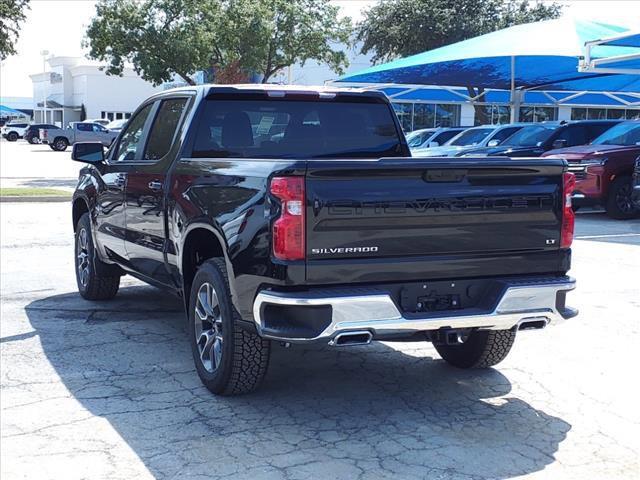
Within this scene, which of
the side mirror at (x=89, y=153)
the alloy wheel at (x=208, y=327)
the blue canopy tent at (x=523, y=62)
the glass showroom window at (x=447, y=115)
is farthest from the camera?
the glass showroom window at (x=447, y=115)

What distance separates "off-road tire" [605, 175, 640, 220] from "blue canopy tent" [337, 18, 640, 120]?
3.37 meters

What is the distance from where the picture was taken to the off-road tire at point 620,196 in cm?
1466

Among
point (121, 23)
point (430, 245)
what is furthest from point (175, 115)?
point (121, 23)

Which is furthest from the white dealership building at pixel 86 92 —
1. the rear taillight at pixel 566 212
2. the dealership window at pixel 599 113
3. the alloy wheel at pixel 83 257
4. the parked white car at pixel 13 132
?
the rear taillight at pixel 566 212

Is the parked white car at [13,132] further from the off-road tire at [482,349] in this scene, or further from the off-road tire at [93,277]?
the off-road tire at [482,349]

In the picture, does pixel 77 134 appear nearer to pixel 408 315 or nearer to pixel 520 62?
pixel 520 62

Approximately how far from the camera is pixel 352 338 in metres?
4.27

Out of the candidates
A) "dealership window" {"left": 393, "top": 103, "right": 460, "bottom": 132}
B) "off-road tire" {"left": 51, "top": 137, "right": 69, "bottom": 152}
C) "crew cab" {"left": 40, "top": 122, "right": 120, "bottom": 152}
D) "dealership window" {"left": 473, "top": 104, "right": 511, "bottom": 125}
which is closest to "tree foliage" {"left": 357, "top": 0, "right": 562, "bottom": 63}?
"dealership window" {"left": 393, "top": 103, "right": 460, "bottom": 132}

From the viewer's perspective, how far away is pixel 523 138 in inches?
705

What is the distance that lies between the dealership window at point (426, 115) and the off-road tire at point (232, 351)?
122 ft

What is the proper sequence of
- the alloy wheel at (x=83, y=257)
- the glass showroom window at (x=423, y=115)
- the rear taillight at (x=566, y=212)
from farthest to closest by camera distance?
the glass showroom window at (x=423, y=115) < the alloy wheel at (x=83, y=257) < the rear taillight at (x=566, y=212)

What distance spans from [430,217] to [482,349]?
1.52 metres

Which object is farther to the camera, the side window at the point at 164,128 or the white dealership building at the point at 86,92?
the white dealership building at the point at 86,92

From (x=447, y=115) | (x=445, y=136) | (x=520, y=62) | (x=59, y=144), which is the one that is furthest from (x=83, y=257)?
(x=59, y=144)
